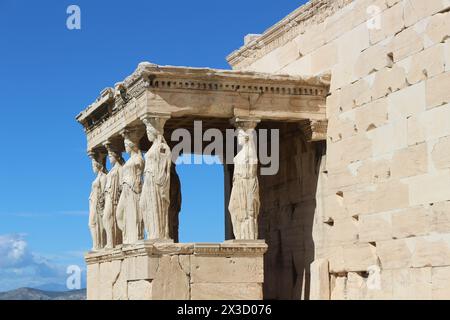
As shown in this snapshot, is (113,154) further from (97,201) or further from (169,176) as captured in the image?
(169,176)

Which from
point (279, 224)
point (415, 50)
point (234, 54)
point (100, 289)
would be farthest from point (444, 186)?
point (234, 54)

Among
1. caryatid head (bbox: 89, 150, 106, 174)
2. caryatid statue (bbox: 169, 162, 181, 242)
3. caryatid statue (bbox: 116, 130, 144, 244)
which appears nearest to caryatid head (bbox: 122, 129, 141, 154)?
caryatid statue (bbox: 116, 130, 144, 244)

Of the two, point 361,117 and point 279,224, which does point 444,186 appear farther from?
point 279,224

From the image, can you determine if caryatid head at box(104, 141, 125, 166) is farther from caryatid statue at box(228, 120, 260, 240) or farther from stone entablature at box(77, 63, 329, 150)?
caryatid statue at box(228, 120, 260, 240)

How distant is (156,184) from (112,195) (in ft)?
8.40

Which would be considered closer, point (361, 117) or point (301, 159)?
point (361, 117)

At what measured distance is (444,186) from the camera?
35.6 ft

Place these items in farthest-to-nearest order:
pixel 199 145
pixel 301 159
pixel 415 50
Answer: pixel 199 145, pixel 301 159, pixel 415 50

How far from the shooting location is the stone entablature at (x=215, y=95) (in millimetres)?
12852

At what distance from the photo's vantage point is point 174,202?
1582 centimetres

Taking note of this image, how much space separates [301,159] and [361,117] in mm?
2022

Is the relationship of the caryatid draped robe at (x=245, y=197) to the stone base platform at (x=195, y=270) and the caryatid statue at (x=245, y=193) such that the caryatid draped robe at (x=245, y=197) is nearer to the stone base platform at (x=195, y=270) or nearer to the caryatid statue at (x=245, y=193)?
the caryatid statue at (x=245, y=193)

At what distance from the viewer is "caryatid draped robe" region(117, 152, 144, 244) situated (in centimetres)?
1379

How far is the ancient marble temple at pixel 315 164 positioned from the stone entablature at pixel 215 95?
17 millimetres
